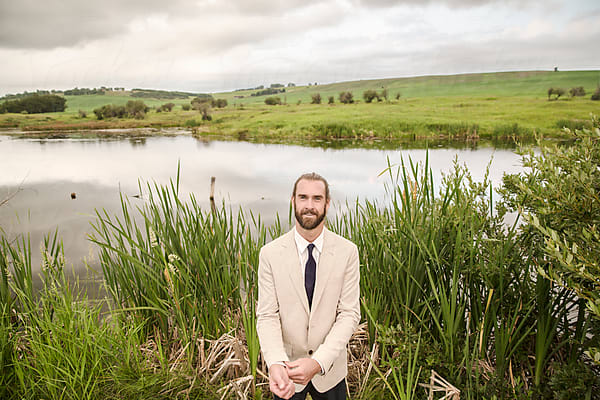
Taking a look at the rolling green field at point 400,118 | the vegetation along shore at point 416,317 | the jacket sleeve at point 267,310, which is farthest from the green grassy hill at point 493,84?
the jacket sleeve at point 267,310

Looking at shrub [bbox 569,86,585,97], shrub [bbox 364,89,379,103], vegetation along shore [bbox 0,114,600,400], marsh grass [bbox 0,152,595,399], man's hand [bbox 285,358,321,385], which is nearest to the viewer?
man's hand [bbox 285,358,321,385]

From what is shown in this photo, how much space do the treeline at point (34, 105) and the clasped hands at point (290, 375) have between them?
116ft

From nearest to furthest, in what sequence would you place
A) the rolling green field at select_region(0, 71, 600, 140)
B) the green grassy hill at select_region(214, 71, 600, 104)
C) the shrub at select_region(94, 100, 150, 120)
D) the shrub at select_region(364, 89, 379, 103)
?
1. the rolling green field at select_region(0, 71, 600, 140)
2. the shrub at select_region(94, 100, 150, 120)
3. the shrub at select_region(364, 89, 379, 103)
4. the green grassy hill at select_region(214, 71, 600, 104)

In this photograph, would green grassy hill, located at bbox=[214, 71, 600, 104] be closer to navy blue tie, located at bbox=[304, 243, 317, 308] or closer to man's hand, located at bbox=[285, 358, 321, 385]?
navy blue tie, located at bbox=[304, 243, 317, 308]

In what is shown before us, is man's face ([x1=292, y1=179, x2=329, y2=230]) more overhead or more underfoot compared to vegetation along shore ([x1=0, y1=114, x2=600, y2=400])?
more overhead

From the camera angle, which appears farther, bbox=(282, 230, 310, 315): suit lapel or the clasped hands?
bbox=(282, 230, 310, 315): suit lapel

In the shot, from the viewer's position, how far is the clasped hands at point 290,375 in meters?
1.23

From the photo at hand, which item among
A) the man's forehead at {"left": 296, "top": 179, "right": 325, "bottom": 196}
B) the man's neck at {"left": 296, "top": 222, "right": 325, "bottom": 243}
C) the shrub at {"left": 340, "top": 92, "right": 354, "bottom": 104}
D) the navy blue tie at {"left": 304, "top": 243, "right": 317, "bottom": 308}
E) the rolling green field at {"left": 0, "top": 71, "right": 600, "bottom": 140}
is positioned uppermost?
the shrub at {"left": 340, "top": 92, "right": 354, "bottom": 104}

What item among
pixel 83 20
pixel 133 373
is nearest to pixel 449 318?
pixel 133 373

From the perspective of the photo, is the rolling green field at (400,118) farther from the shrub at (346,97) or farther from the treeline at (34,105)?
the shrub at (346,97)

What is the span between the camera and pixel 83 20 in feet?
120

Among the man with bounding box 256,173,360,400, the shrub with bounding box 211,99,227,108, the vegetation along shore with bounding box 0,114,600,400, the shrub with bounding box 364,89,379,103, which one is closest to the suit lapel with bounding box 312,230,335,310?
the man with bounding box 256,173,360,400

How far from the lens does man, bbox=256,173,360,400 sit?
52.4 inches

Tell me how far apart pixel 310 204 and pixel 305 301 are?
0.40 m
